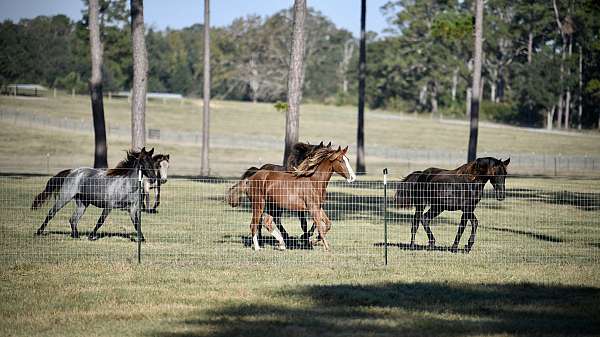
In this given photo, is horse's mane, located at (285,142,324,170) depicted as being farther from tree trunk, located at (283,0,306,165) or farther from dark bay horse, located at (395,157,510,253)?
tree trunk, located at (283,0,306,165)

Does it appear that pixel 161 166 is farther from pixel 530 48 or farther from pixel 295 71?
pixel 530 48

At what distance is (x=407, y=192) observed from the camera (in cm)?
1894

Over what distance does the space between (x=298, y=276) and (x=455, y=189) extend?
515 cm

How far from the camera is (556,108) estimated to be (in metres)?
110

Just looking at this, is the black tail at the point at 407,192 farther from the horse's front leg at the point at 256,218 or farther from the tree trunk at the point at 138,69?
the tree trunk at the point at 138,69

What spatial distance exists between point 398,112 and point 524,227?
102 metres

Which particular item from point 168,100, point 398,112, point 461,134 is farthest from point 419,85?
point 168,100

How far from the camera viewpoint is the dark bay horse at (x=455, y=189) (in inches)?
720

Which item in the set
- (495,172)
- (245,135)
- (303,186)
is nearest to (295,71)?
(495,172)

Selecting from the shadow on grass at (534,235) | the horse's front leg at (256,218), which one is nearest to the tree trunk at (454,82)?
the shadow on grass at (534,235)

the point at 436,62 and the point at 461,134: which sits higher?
the point at 436,62

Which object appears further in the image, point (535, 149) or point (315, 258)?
point (535, 149)

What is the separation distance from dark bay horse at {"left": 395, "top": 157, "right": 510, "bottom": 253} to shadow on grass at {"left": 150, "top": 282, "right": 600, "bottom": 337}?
4.36m

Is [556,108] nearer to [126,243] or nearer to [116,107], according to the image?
[116,107]
